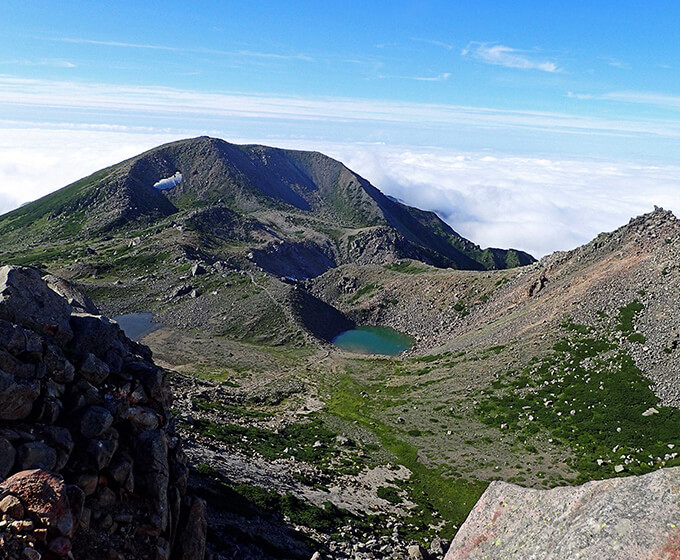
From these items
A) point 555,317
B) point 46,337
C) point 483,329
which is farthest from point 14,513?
point 483,329

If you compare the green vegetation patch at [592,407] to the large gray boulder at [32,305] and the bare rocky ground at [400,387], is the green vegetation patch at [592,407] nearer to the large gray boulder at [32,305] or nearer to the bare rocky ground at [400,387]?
the bare rocky ground at [400,387]

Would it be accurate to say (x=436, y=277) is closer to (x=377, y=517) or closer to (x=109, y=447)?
(x=377, y=517)

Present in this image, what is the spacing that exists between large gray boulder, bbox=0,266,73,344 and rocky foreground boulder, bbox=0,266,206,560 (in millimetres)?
71

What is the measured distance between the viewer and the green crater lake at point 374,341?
136375 mm

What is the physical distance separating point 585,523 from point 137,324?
461ft

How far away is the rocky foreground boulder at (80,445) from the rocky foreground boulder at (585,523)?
1880 cm

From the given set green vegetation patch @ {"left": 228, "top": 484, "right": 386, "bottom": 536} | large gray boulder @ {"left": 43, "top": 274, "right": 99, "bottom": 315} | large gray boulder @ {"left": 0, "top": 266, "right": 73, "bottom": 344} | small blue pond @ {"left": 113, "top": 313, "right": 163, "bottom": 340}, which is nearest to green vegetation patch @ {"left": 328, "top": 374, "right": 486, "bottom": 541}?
green vegetation patch @ {"left": 228, "top": 484, "right": 386, "bottom": 536}

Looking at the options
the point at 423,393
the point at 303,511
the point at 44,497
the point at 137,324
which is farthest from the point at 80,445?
the point at 137,324

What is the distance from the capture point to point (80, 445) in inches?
981

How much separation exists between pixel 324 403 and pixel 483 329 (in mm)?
50973

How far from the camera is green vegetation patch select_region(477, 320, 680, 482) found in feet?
190

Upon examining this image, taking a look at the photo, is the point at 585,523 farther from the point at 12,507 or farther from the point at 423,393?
the point at 423,393

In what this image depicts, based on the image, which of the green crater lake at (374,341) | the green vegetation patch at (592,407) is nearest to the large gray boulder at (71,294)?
the green vegetation patch at (592,407)

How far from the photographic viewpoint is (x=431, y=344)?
418 ft
